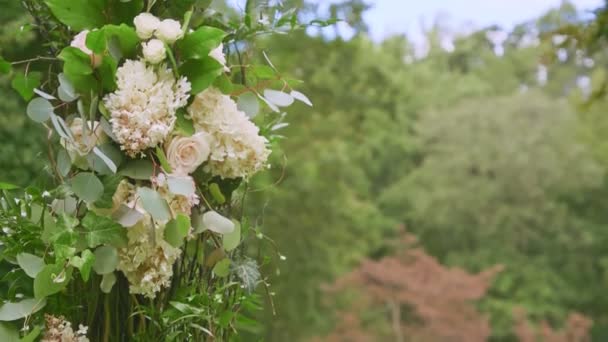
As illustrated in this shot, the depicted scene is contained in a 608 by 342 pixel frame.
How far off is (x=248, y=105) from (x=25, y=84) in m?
0.32

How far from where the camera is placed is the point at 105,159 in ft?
3.38

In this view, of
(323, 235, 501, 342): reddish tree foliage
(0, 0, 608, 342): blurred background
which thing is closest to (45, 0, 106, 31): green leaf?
(0, 0, 608, 342): blurred background

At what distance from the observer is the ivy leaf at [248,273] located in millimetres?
1144

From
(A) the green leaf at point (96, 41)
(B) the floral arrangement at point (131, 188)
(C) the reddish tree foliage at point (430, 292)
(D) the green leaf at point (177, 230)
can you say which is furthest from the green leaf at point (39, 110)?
(C) the reddish tree foliage at point (430, 292)

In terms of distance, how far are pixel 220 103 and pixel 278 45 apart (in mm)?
8267

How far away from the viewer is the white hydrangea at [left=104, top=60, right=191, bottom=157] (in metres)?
1.05

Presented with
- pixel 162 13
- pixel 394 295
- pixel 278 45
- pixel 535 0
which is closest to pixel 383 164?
pixel 394 295

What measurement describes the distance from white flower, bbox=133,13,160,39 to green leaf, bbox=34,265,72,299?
→ 32 centimetres

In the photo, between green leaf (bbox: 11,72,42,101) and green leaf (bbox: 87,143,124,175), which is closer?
→ green leaf (bbox: 87,143,124,175)

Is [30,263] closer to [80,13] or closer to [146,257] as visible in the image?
[146,257]

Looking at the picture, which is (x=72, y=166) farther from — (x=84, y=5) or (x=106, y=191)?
(x=84, y=5)

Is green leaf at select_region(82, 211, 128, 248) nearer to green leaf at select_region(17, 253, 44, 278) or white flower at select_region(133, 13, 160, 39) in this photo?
green leaf at select_region(17, 253, 44, 278)

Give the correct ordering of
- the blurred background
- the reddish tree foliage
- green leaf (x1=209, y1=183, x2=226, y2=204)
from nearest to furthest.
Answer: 1. green leaf (x1=209, y1=183, x2=226, y2=204)
2. the blurred background
3. the reddish tree foliage

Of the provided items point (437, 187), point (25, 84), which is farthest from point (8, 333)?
point (437, 187)
